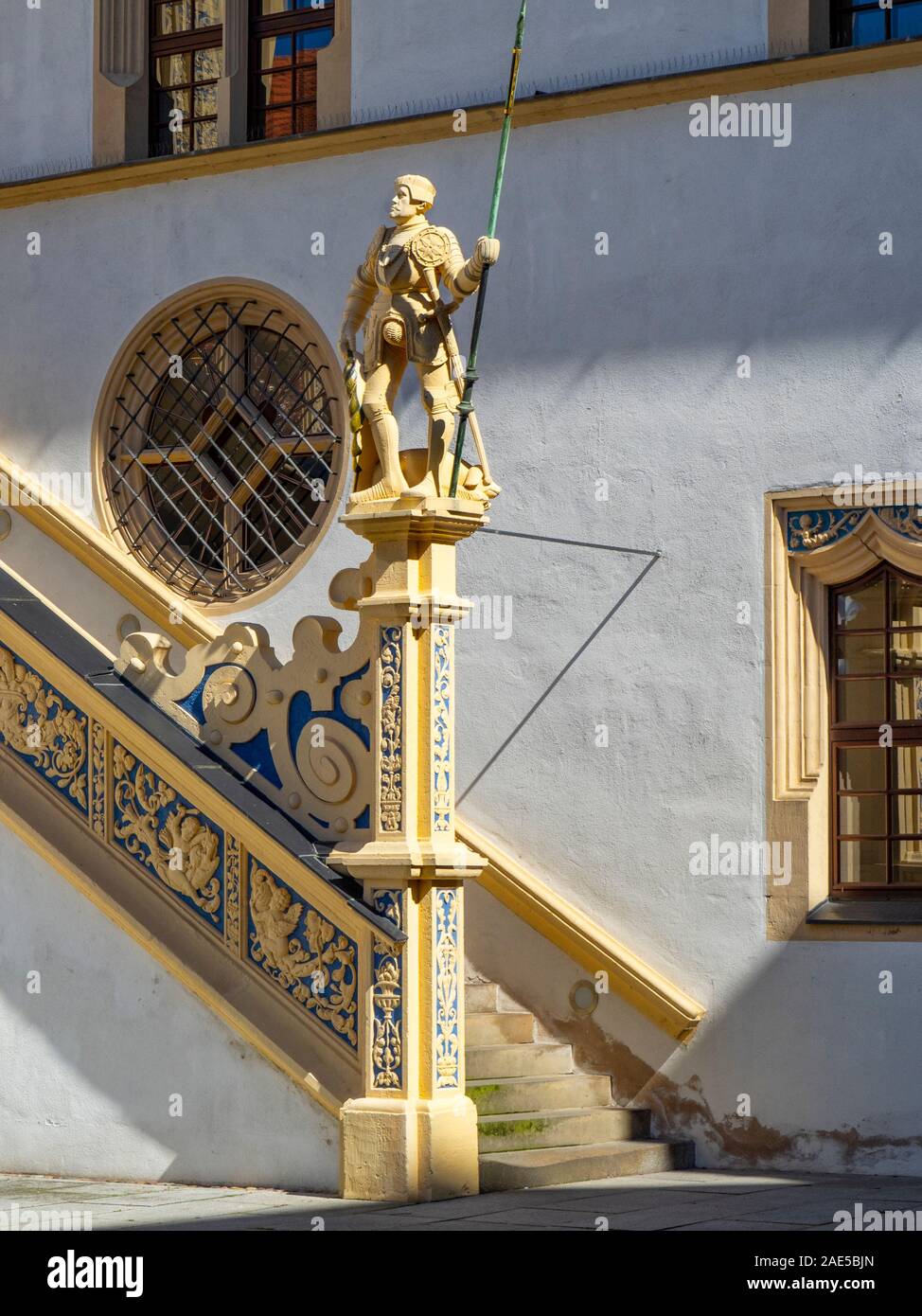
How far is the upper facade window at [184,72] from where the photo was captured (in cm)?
1427

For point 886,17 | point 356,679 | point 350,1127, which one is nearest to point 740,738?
point 356,679

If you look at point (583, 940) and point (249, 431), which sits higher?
point (249, 431)

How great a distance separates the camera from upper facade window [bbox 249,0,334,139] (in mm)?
13680

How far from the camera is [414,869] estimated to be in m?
9.64

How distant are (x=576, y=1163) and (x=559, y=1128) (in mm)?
410

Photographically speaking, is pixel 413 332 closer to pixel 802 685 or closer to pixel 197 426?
pixel 802 685

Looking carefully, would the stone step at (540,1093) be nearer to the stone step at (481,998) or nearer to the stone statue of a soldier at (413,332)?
the stone step at (481,998)

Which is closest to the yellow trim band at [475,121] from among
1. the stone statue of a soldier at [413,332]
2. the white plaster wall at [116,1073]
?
the stone statue of a soldier at [413,332]

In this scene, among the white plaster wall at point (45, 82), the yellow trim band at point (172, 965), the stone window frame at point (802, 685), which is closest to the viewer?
the yellow trim band at point (172, 965)

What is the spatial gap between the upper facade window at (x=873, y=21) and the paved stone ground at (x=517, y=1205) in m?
5.76

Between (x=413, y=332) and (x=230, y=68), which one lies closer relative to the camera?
(x=413, y=332)

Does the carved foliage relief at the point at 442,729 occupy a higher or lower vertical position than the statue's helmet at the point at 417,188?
lower

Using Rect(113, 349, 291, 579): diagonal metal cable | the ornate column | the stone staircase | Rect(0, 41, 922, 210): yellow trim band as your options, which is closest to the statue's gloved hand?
the ornate column

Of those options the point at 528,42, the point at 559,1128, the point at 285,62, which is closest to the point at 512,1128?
the point at 559,1128
